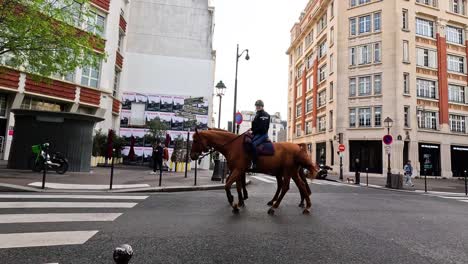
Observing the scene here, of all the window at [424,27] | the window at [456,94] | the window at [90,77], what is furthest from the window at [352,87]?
the window at [90,77]

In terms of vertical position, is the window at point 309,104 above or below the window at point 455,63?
below

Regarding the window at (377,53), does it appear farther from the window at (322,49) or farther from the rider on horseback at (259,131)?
the rider on horseback at (259,131)

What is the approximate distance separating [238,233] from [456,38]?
145ft

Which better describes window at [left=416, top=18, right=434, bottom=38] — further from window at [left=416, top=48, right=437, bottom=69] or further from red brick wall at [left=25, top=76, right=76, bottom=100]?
red brick wall at [left=25, top=76, right=76, bottom=100]

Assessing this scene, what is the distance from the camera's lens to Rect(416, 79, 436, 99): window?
33750 mm

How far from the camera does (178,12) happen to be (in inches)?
1357

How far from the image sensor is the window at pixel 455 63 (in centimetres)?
3559

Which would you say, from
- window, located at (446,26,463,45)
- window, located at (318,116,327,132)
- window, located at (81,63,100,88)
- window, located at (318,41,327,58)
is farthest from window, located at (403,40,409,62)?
window, located at (81,63,100,88)

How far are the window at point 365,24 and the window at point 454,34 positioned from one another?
10050mm

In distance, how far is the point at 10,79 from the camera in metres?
18.6

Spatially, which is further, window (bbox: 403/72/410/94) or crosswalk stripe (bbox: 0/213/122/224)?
window (bbox: 403/72/410/94)

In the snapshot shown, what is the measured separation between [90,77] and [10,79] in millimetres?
5535

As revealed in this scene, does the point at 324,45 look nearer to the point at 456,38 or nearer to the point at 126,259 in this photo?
the point at 456,38

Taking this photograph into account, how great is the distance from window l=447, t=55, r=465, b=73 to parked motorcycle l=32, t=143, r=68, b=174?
40.8m
